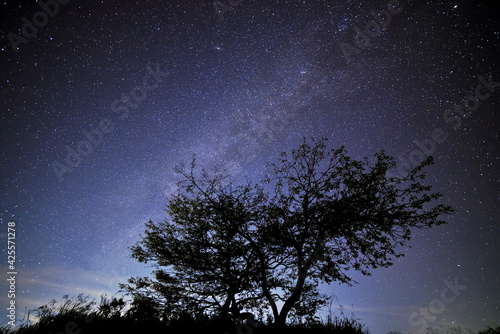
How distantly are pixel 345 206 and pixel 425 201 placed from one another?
3754mm

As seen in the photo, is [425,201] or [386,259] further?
[386,259]

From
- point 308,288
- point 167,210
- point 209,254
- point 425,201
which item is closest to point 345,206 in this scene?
point 425,201

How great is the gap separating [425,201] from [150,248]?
50.2 feet

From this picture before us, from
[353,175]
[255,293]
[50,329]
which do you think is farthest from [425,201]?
[50,329]

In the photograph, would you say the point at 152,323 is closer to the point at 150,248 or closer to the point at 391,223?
the point at 150,248

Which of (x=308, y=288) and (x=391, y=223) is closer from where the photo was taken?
(x=391, y=223)

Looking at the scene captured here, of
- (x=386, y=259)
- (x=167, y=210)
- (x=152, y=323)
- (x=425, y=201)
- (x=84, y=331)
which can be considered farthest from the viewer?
(x=167, y=210)

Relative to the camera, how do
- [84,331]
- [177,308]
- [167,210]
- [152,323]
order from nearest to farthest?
1. [84,331]
2. [152,323]
3. [177,308]
4. [167,210]

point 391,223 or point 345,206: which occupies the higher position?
point 345,206

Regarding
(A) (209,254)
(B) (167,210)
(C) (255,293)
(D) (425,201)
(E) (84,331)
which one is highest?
(B) (167,210)

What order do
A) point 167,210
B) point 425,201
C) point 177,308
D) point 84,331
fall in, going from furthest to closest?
point 167,210 < point 177,308 < point 425,201 < point 84,331

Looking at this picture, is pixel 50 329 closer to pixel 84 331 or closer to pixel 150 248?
pixel 84 331

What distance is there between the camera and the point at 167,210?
14906mm

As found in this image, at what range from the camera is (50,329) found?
6395 mm
